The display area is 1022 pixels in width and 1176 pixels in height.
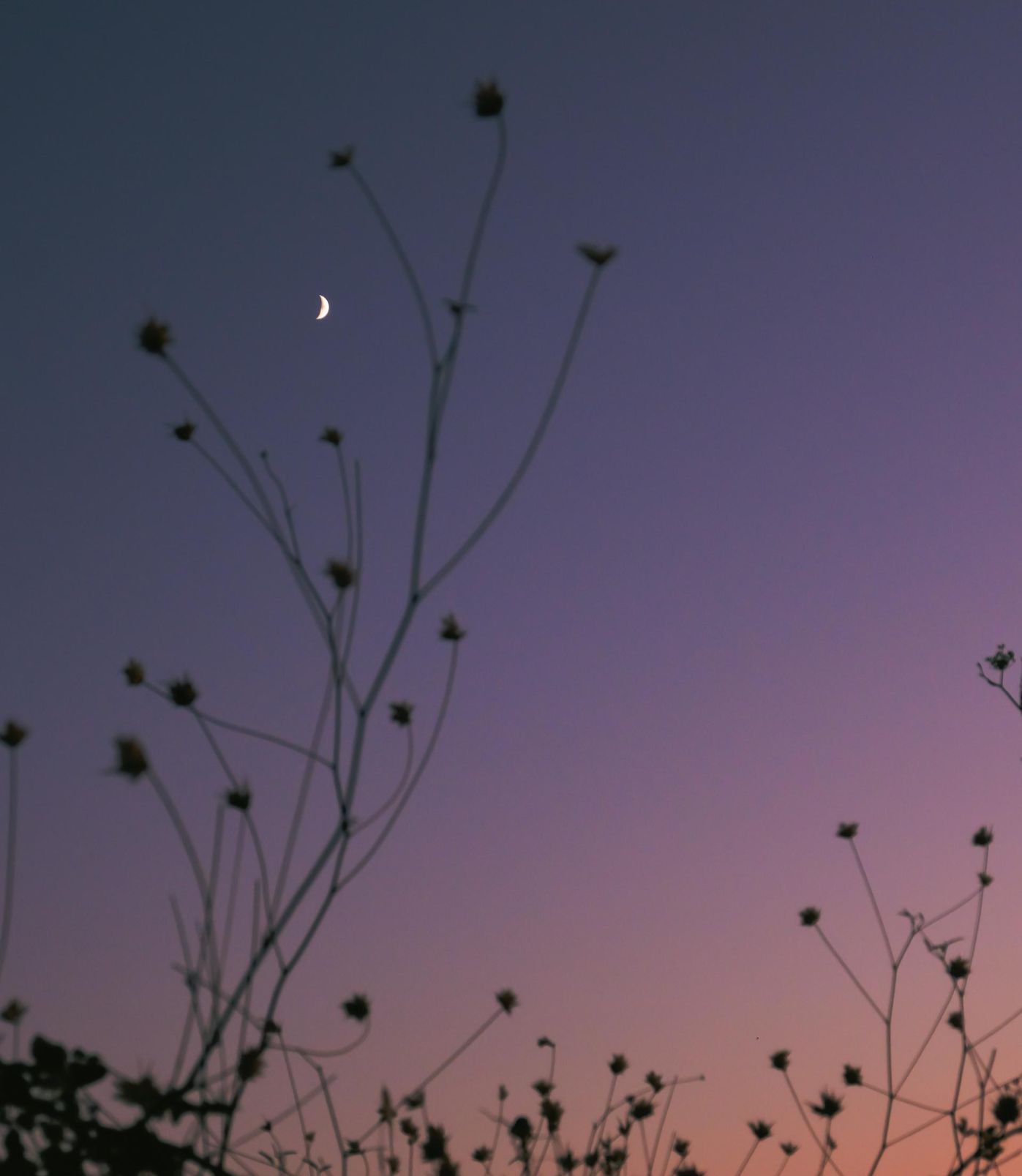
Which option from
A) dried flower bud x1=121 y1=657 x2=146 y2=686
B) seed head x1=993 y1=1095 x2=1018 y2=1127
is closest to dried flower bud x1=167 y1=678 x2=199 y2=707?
dried flower bud x1=121 y1=657 x2=146 y2=686

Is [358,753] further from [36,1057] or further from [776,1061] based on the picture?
[776,1061]

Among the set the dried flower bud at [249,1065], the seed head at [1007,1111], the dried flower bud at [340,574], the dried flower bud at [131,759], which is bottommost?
the seed head at [1007,1111]

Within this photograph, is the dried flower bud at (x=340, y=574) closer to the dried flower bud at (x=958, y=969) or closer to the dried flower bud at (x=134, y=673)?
the dried flower bud at (x=134, y=673)

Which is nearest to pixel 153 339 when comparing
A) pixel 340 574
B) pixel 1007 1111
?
pixel 340 574

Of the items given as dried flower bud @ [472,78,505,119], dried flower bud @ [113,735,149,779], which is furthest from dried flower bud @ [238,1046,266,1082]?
dried flower bud @ [472,78,505,119]

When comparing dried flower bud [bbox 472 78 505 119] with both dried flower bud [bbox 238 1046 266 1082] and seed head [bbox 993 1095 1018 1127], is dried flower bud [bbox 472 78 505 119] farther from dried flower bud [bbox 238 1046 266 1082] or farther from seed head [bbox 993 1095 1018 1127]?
seed head [bbox 993 1095 1018 1127]

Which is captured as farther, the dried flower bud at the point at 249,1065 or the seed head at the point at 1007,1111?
the seed head at the point at 1007,1111

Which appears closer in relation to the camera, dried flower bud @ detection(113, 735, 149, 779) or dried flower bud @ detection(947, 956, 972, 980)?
dried flower bud @ detection(113, 735, 149, 779)

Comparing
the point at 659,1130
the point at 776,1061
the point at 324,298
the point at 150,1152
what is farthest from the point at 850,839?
the point at 150,1152

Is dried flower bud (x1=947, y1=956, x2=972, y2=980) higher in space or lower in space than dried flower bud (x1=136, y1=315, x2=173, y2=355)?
lower

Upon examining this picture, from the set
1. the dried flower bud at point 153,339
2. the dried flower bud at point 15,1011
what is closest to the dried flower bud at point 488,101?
the dried flower bud at point 153,339

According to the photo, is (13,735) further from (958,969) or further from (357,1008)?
(958,969)

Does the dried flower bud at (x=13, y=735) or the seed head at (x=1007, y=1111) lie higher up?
the dried flower bud at (x=13, y=735)

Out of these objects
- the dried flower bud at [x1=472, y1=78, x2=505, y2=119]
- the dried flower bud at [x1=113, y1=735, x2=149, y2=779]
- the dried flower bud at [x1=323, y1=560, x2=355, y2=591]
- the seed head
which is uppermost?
the dried flower bud at [x1=472, y1=78, x2=505, y2=119]
